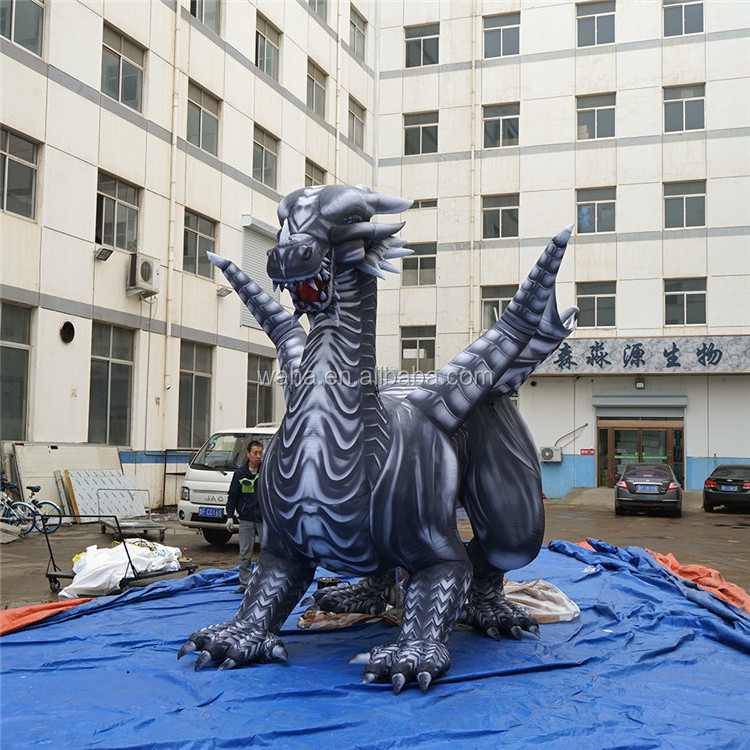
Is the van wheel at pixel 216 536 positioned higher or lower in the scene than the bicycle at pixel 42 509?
lower

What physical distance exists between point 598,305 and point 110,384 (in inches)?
503

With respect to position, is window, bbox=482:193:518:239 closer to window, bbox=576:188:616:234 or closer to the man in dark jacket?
window, bbox=576:188:616:234

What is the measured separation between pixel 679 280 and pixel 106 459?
14.7 m

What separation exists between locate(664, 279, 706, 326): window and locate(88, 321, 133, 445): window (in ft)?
44.0

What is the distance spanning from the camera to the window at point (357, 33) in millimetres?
22062

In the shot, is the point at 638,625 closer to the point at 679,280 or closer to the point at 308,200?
the point at 308,200

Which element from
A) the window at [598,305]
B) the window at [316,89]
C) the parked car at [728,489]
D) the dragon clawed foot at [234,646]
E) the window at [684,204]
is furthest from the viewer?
→ the window at [598,305]

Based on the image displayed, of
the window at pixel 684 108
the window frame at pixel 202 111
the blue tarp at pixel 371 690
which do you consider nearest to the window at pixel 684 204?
the window at pixel 684 108

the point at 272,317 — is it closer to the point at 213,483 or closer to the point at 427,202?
the point at 213,483

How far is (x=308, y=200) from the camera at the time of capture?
Result: 3.29m

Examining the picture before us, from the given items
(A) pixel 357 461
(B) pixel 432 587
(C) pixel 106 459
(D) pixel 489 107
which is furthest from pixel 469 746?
(D) pixel 489 107

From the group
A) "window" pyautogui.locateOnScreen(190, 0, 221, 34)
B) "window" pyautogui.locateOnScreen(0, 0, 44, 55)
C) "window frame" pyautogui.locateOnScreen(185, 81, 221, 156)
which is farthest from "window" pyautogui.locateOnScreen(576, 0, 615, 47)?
"window" pyautogui.locateOnScreen(0, 0, 44, 55)

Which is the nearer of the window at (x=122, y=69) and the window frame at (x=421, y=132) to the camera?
the window at (x=122, y=69)

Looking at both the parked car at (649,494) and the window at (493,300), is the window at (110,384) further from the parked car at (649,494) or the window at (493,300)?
the window at (493,300)
